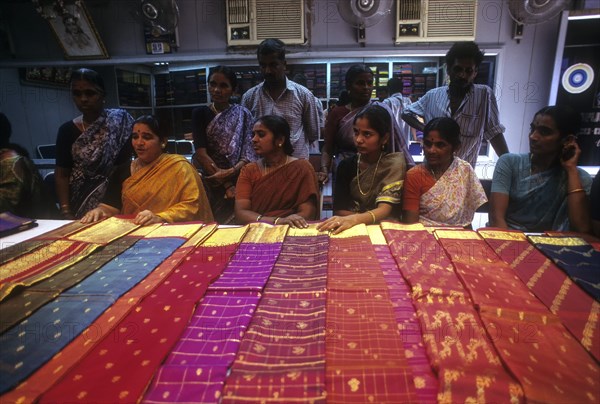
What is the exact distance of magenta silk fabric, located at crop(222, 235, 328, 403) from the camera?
0.69 m

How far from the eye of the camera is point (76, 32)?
15.0 ft

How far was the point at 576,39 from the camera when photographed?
397 cm

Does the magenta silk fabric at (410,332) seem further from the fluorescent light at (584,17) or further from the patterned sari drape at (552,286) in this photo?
the fluorescent light at (584,17)

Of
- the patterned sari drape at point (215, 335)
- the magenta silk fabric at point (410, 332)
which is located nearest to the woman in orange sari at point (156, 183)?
the patterned sari drape at point (215, 335)

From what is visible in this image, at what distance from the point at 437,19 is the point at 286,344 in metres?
4.42

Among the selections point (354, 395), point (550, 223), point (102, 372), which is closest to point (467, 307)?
point (354, 395)

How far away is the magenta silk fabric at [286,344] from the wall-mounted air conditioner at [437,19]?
12.9 feet

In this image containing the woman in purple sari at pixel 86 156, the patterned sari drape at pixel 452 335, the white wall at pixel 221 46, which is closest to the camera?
the patterned sari drape at pixel 452 335

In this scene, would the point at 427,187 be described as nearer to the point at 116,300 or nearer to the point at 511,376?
the point at 511,376

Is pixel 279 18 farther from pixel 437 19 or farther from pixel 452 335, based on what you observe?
pixel 452 335

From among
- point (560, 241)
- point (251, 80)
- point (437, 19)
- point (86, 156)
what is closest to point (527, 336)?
point (560, 241)

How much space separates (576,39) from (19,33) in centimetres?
715

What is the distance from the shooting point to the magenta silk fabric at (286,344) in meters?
0.69

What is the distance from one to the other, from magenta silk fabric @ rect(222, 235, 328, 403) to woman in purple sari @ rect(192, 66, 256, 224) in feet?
4.60
